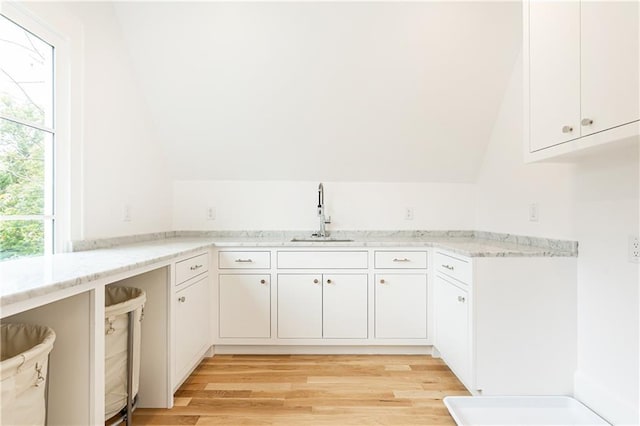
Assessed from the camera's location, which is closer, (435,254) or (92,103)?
(92,103)

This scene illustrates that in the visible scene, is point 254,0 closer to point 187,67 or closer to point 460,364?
point 187,67

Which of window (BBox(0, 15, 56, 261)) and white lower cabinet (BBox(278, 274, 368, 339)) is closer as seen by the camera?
window (BBox(0, 15, 56, 261))

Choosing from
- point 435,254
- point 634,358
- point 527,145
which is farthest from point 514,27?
point 634,358

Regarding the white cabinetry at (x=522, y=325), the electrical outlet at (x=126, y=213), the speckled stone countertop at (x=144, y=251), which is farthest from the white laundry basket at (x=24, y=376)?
the white cabinetry at (x=522, y=325)

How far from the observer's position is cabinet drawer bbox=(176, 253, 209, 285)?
78.7 inches

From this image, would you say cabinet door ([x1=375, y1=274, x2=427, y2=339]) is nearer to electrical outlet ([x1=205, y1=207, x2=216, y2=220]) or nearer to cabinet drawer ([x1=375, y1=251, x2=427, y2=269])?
cabinet drawer ([x1=375, y1=251, x2=427, y2=269])

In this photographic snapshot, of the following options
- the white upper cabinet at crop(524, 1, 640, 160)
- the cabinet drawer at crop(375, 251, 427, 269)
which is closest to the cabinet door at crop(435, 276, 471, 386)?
the cabinet drawer at crop(375, 251, 427, 269)

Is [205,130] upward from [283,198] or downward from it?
upward

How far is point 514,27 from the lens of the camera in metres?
2.27

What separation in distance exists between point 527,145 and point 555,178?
0.44 m

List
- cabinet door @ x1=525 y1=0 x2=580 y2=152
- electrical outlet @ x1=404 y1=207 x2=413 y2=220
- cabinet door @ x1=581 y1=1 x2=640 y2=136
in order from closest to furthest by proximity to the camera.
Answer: cabinet door @ x1=581 y1=1 x2=640 y2=136, cabinet door @ x1=525 y1=0 x2=580 y2=152, electrical outlet @ x1=404 y1=207 x2=413 y2=220

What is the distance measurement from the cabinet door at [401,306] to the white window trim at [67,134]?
2005 mm

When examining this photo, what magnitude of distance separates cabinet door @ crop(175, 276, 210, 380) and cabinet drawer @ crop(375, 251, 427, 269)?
1.27 m

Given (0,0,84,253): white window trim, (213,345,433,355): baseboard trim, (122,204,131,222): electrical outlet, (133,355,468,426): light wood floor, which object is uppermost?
(0,0,84,253): white window trim
